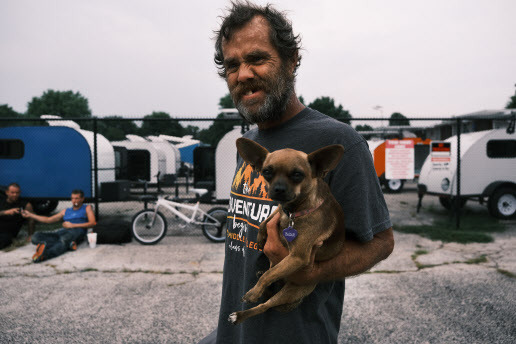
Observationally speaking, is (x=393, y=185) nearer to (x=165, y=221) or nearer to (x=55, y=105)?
(x=165, y=221)

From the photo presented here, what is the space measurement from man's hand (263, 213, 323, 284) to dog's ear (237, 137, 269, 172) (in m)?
0.19

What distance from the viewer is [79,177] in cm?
985

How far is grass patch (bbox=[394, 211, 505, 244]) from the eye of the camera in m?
8.10

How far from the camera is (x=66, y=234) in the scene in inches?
296

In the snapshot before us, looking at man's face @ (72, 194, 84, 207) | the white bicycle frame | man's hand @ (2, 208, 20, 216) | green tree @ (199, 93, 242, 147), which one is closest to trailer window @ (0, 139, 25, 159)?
man's hand @ (2, 208, 20, 216)

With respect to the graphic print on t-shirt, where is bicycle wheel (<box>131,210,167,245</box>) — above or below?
below

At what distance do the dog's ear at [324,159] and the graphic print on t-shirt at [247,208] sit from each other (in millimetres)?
348

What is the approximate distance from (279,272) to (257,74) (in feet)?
2.53

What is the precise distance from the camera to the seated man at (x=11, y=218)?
302 inches

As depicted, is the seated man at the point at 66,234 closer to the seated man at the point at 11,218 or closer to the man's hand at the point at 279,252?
the seated man at the point at 11,218

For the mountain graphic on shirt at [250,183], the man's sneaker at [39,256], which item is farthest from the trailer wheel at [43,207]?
the mountain graphic on shirt at [250,183]

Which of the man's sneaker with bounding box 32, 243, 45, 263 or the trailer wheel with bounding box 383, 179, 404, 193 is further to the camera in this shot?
the trailer wheel with bounding box 383, 179, 404, 193

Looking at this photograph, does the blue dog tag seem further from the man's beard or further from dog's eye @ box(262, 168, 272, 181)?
the man's beard

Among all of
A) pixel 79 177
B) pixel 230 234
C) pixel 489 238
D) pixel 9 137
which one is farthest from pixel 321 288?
pixel 9 137
